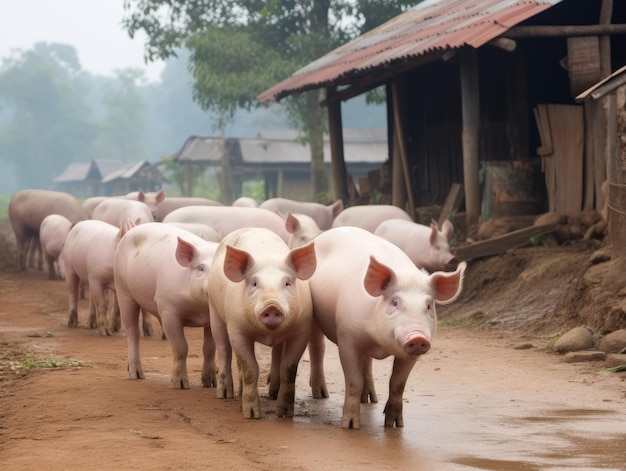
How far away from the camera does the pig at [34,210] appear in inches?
792

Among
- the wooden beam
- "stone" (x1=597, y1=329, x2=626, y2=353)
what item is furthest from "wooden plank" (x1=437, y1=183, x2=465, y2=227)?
"stone" (x1=597, y1=329, x2=626, y2=353)

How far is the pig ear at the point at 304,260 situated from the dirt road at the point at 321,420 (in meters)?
0.90

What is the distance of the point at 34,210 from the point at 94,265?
949 cm

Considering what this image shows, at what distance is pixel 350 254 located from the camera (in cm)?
712

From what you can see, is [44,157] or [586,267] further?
[44,157]

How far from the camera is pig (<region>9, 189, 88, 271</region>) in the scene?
66.0 ft

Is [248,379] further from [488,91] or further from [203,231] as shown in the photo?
[488,91]

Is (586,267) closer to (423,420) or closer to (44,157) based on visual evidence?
(423,420)

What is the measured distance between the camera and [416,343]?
5.86m

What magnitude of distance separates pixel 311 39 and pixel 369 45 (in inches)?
518

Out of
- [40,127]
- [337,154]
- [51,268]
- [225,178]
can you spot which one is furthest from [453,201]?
[40,127]

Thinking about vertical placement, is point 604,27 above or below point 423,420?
above

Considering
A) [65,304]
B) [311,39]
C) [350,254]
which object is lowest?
[65,304]

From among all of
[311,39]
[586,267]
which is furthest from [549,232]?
[311,39]
